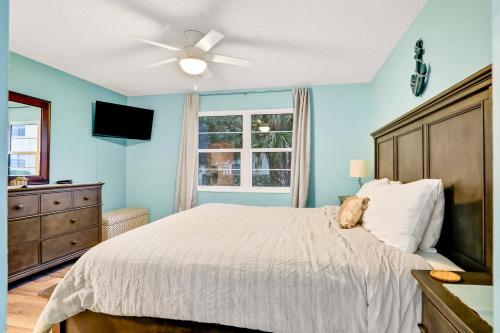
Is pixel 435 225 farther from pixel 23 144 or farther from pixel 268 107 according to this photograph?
pixel 23 144

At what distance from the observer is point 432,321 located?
1130 millimetres

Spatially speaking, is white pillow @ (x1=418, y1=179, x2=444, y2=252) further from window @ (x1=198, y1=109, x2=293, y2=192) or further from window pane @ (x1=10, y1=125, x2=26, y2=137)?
window pane @ (x1=10, y1=125, x2=26, y2=137)

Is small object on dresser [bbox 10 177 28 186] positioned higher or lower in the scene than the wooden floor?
higher

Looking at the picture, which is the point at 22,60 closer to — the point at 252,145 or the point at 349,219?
the point at 252,145

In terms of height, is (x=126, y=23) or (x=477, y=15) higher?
(x=126, y=23)

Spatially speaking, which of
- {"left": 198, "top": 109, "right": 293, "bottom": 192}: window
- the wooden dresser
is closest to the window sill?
{"left": 198, "top": 109, "right": 293, "bottom": 192}: window

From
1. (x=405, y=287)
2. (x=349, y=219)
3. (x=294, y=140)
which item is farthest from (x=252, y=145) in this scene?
(x=405, y=287)

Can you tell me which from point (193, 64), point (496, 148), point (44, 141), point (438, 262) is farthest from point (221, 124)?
point (496, 148)

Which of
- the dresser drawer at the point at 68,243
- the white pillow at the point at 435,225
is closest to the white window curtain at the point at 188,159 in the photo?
the dresser drawer at the point at 68,243

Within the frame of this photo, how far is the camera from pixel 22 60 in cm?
322

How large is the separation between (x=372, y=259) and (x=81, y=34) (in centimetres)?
324

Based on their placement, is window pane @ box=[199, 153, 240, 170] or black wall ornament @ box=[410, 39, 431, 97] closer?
black wall ornament @ box=[410, 39, 431, 97]

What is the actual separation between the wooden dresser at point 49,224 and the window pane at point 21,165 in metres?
0.56

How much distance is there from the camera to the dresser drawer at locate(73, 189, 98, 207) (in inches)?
136
